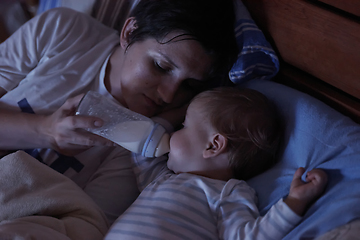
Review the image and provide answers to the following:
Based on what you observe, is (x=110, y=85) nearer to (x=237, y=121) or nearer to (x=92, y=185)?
(x=92, y=185)

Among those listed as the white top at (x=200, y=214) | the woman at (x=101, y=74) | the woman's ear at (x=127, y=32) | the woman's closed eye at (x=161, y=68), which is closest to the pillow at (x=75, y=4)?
the woman at (x=101, y=74)

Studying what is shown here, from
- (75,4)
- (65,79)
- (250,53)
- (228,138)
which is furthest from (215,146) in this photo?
(75,4)

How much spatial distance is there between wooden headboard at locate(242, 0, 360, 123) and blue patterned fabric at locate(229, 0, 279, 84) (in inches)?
2.0

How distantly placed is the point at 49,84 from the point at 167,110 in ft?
1.58

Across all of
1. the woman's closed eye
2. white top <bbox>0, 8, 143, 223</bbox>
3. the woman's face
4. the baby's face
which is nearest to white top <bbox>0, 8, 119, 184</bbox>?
white top <bbox>0, 8, 143, 223</bbox>

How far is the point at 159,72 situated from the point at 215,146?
0.34m

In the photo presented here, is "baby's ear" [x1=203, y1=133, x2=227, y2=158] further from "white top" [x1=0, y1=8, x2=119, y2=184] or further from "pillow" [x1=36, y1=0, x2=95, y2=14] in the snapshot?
"pillow" [x1=36, y1=0, x2=95, y2=14]

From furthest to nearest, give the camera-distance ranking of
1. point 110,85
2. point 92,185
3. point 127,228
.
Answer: point 110,85 < point 92,185 < point 127,228

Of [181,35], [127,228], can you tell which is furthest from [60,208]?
[181,35]

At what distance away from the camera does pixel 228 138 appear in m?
0.97

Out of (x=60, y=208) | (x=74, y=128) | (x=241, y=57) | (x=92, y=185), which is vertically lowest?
(x=92, y=185)

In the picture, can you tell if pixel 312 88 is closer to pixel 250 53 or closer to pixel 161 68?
pixel 250 53

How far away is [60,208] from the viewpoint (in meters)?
0.85

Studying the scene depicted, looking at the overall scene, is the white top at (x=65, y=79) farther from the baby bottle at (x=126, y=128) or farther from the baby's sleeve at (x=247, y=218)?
the baby's sleeve at (x=247, y=218)
